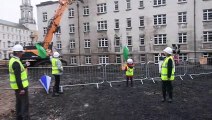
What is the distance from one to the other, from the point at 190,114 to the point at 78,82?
759cm

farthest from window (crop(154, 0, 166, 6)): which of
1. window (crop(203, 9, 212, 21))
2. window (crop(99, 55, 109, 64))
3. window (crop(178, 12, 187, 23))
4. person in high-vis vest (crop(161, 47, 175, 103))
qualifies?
person in high-vis vest (crop(161, 47, 175, 103))

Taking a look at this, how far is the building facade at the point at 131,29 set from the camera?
1371 inches

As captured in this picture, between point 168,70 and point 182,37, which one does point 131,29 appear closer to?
point 182,37

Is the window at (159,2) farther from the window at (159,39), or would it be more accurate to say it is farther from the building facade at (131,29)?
the window at (159,39)

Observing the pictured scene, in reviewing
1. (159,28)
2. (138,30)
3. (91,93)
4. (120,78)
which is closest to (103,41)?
(138,30)

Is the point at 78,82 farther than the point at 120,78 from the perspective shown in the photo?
No

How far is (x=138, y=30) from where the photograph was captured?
38.8m

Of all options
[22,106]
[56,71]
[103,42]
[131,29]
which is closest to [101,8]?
[103,42]

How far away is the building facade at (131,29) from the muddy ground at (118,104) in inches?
843

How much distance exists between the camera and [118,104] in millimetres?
10461

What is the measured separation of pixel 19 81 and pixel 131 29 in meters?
32.4

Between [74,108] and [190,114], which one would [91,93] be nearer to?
[74,108]

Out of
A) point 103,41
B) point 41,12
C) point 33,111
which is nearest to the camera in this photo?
point 33,111

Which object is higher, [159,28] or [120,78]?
[159,28]
